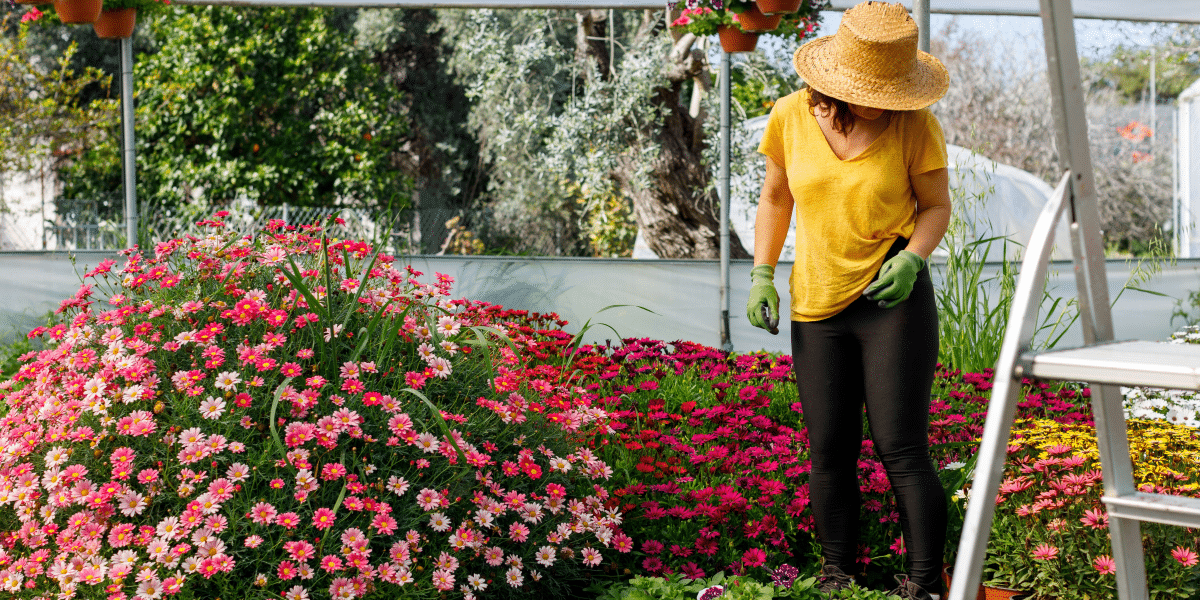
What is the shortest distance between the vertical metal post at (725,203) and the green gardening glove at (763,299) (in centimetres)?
256

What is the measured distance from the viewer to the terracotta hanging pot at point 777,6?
12.7 ft

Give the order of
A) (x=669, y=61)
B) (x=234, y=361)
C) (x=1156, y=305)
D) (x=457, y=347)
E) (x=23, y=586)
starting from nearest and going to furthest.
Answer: (x=23, y=586)
(x=234, y=361)
(x=457, y=347)
(x=1156, y=305)
(x=669, y=61)

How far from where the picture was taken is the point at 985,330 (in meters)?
3.39

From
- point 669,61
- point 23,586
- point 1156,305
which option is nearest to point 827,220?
point 23,586

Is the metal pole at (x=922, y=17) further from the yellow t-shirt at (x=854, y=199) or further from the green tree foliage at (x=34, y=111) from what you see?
the green tree foliage at (x=34, y=111)

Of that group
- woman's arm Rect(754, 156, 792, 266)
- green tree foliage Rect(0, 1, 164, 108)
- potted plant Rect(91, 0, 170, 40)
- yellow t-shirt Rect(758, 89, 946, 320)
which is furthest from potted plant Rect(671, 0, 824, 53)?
green tree foliage Rect(0, 1, 164, 108)

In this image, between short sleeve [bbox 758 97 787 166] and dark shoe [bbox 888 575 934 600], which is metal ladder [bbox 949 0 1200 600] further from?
short sleeve [bbox 758 97 787 166]

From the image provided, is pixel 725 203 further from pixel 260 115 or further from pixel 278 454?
pixel 260 115

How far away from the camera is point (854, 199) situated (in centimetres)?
184

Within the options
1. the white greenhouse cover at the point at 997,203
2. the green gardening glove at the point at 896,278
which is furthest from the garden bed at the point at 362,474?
the white greenhouse cover at the point at 997,203

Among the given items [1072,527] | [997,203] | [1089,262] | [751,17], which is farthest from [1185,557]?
[997,203]

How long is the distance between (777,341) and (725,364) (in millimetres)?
1794

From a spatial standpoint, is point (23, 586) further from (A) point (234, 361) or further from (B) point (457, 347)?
(B) point (457, 347)

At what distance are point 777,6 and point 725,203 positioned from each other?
109 cm
